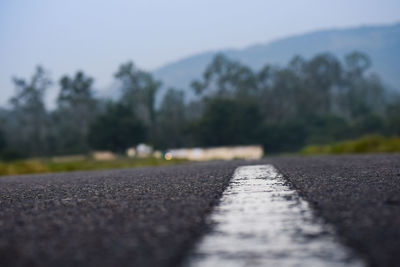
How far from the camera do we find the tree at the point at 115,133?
7094cm

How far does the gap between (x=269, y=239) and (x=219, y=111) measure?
2657 inches

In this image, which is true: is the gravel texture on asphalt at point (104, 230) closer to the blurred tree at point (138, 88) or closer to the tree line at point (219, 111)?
the tree line at point (219, 111)

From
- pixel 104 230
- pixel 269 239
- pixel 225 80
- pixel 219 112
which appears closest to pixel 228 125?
pixel 219 112

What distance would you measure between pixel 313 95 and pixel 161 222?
3795 inches

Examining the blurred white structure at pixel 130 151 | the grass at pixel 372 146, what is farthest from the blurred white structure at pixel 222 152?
the grass at pixel 372 146

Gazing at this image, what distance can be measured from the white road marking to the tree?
67839 millimetres

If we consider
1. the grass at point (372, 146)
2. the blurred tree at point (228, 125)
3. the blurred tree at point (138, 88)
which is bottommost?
the grass at point (372, 146)

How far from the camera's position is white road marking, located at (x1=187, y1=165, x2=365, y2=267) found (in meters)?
2.07

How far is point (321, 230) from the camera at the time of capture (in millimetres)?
2670

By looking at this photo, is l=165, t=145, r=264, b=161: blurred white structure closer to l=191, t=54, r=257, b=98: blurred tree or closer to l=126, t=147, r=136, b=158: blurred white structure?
l=126, t=147, r=136, b=158: blurred white structure

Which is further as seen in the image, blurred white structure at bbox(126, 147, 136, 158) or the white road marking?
blurred white structure at bbox(126, 147, 136, 158)

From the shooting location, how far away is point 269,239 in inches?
98.7

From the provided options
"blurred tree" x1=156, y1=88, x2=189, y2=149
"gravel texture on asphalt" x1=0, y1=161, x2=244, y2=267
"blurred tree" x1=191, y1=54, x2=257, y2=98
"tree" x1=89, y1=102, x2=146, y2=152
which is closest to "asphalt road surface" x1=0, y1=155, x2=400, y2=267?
"gravel texture on asphalt" x1=0, y1=161, x2=244, y2=267

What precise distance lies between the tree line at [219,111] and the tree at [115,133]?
0.43ft
